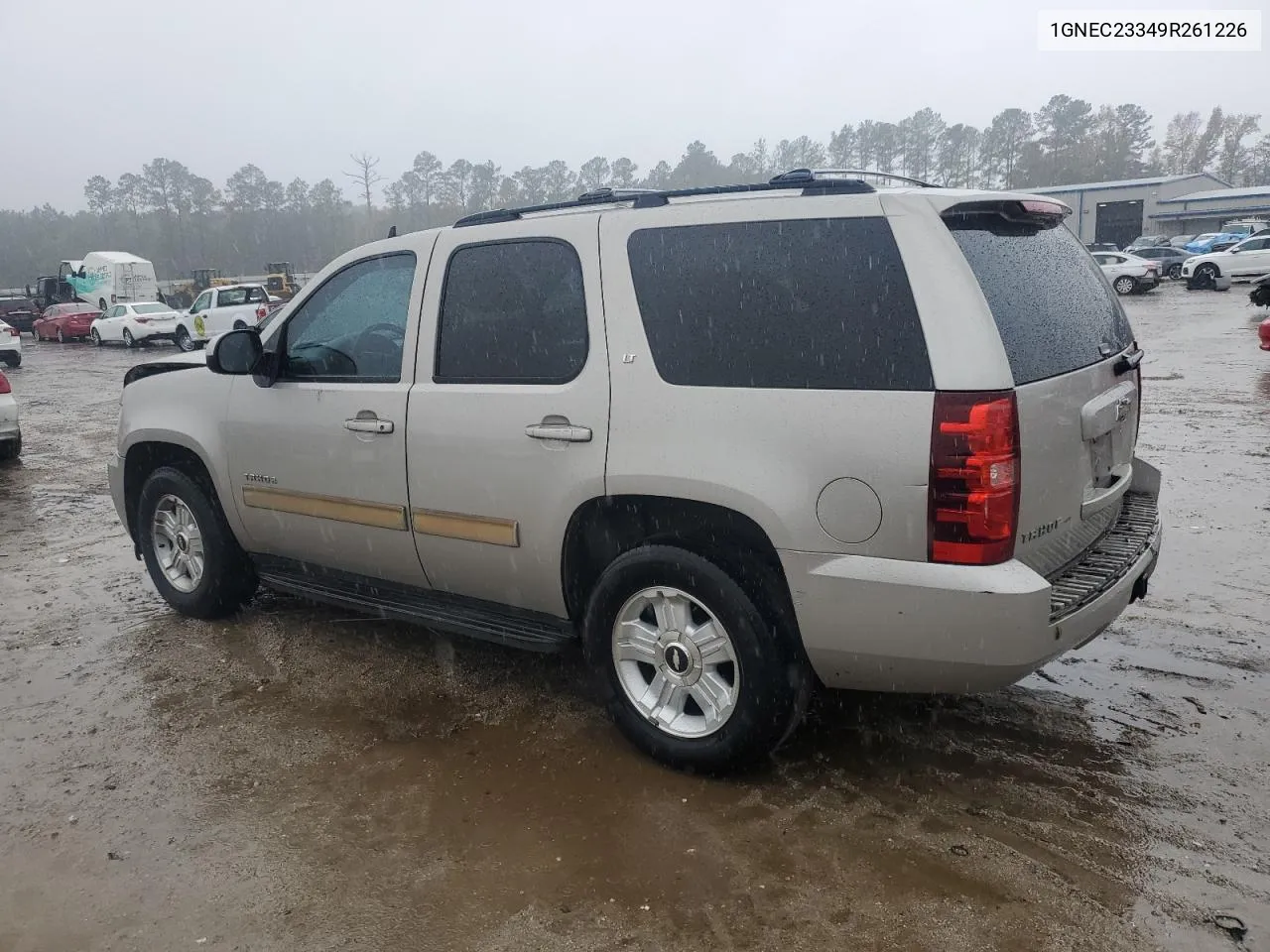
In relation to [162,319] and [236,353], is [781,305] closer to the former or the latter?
[236,353]

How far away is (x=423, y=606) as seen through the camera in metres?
4.17

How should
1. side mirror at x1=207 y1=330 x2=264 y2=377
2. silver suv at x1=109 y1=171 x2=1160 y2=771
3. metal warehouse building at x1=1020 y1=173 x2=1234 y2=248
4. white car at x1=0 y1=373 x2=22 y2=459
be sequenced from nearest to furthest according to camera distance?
silver suv at x1=109 y1=171 x2=1160 y2=771, side mirror at x1=207 y1=330 x2=264 y2=377, white car at x1=0 y1=373 x2=22 y2=459, metal warehouse building at x1=1020 y1=173 x2=1234 y2=248

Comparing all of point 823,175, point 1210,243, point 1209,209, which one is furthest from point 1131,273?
point 1209,209

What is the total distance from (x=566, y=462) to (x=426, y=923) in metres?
1.55

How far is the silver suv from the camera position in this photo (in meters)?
2.86

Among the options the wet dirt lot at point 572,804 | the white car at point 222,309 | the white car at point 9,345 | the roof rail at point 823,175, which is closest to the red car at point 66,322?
the white car at point 222,309

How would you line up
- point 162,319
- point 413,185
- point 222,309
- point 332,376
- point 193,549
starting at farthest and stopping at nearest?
point 413,185, point 162,319, point 222,309, point 193,549, point 332,376

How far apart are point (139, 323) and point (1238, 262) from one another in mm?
34949

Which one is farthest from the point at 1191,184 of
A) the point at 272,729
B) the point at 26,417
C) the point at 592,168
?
the point at 272,729

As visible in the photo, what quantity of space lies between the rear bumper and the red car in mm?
35231

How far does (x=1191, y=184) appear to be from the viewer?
71.9 m

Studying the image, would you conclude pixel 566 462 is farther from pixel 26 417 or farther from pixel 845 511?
pixel 26 417

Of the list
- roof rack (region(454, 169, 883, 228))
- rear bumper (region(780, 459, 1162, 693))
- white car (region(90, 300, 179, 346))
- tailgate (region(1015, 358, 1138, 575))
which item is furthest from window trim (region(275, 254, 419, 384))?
white car (region(90, 300, 179, 346))

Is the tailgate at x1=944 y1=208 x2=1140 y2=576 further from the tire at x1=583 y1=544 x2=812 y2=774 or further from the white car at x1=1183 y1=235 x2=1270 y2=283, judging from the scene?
the white car at x1=1183 y1=235 x2=1270 y2=283
